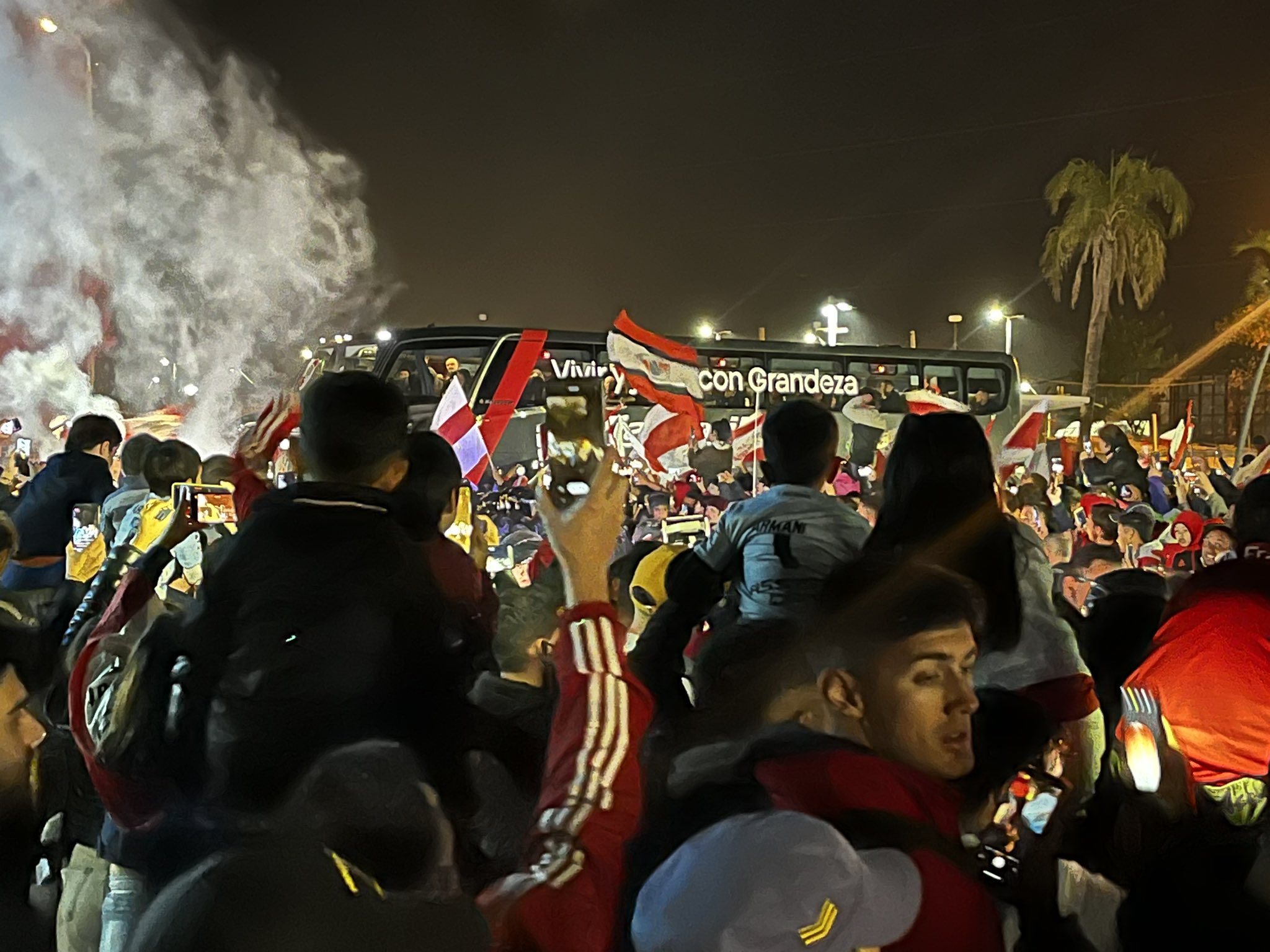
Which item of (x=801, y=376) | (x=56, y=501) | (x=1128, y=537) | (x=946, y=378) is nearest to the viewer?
(x=56, y=501)

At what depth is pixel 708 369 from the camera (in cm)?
1848

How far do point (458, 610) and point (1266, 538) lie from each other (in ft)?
7.56

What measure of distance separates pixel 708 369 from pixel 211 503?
14.4 metres

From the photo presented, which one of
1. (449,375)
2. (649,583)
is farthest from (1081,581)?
(449,375)

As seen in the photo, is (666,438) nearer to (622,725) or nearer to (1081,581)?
(1081,581)

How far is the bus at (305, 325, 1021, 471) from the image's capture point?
52.6 feet

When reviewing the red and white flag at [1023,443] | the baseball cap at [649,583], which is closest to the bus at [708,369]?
the red and white flag at [1023,443]

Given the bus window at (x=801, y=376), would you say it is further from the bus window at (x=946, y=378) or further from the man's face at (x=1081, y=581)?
the man's face at (x=1081, y=581)

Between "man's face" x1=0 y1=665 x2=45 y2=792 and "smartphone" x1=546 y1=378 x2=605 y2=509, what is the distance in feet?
4.22

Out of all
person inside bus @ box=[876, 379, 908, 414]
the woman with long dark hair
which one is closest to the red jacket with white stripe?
the woman with long dark hair

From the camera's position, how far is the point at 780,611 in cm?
307

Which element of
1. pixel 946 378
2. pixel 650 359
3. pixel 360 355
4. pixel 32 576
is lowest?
pixel 32 576

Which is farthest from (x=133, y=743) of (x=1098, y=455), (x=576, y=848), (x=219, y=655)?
(x=1098, y=455)

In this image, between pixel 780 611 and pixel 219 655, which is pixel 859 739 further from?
pixel 780 611
